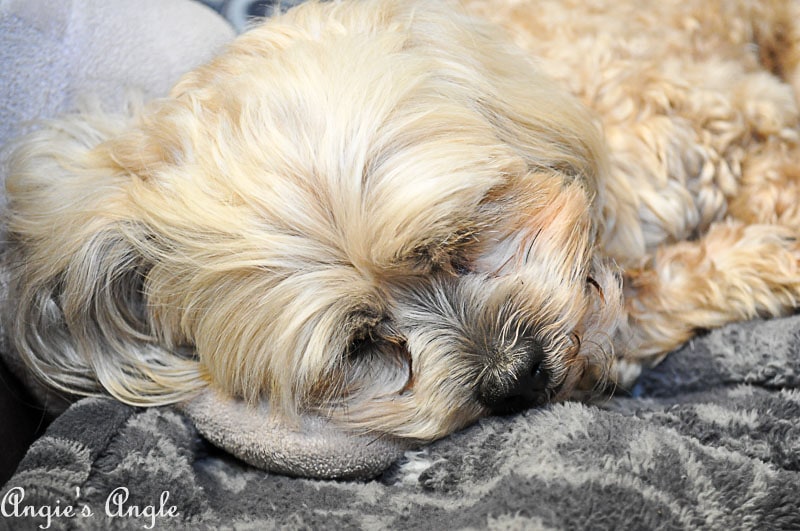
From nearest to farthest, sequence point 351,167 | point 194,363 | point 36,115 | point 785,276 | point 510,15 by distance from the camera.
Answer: point 351,167, point 194,363, point 785,276, point 36,115, point 510,15

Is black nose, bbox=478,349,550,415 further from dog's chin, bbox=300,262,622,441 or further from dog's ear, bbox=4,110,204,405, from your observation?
dog's ear, bbox=4,110,204,405

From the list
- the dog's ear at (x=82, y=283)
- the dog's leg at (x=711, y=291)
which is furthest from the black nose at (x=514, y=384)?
the dog's ear at (x=82, y=283)

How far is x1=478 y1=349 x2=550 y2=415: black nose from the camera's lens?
50.1 inches

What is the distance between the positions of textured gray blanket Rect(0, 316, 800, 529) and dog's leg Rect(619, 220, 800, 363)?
151 millimetres

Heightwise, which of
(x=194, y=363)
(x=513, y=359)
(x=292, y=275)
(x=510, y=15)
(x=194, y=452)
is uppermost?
(x=510, y=15)

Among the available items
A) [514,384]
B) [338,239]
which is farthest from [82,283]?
[514,384]

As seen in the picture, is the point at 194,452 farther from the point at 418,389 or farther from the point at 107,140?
the point at 107,140

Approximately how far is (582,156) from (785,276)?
21.4 inches

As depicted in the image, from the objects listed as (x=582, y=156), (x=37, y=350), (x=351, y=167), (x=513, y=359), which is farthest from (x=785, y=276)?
(x=37, y=350)

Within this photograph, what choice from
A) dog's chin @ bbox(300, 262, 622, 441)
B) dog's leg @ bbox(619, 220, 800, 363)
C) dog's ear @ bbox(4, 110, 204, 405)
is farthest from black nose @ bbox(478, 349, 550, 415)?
dog's ear @ bbox(4, 110, 204, 405)

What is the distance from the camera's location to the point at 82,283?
142 cm

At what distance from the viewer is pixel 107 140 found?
5.03ft

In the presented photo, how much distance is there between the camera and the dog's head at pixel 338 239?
4.12 feet

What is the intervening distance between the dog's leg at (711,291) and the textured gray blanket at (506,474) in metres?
0.15
